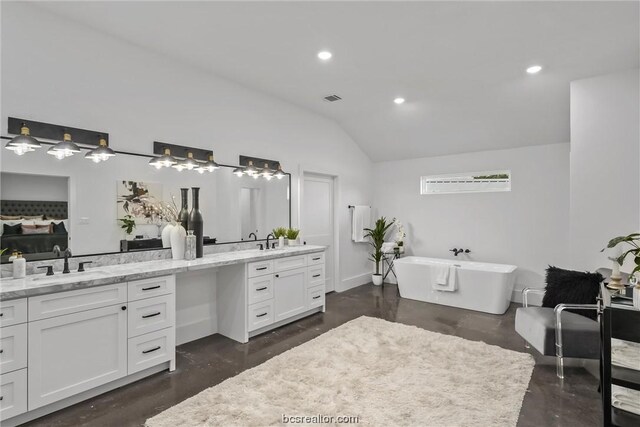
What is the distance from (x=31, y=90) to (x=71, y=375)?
84.3 inches

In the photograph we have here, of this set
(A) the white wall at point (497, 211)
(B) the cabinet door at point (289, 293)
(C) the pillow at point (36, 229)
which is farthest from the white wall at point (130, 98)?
(A) the white wall at point (497, 211)

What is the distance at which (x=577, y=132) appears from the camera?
3.56m

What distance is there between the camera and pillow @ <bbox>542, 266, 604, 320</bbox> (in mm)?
2955

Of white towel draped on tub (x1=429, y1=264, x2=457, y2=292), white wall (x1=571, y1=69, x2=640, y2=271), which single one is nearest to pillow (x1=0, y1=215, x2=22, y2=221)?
white towel draped on tub (x1=429, y1=264, x2=457, y2=292)

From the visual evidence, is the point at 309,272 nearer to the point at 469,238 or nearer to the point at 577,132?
the point at 469,238

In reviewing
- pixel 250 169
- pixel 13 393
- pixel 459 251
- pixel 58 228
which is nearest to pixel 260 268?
pixel 250 169

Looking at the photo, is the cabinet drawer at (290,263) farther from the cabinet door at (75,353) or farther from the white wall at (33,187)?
the white wall at (33,187)

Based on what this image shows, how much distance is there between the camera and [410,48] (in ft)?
10.1

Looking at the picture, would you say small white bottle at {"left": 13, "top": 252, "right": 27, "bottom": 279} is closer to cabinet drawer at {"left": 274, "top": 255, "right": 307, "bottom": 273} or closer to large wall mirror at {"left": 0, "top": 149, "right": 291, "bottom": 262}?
large wall mirror at {"left": 0, "top": 149, "right": 291, "bottom": 262}

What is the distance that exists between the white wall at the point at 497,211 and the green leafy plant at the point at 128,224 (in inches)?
179

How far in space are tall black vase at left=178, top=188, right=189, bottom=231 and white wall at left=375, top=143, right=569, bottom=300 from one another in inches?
158

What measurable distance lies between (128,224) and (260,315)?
5.26 ft

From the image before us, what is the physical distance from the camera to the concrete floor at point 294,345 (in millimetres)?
2145

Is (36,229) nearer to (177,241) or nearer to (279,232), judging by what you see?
(177,241)
